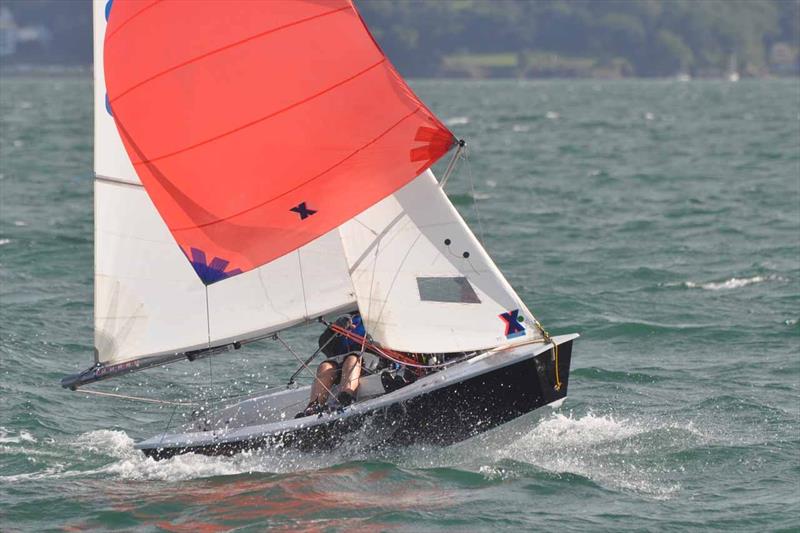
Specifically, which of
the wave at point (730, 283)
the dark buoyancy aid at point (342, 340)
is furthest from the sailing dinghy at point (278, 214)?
the wave at point (730, 283)

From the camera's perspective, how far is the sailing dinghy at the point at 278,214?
13.8 meters

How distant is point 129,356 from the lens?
1438 centimetres

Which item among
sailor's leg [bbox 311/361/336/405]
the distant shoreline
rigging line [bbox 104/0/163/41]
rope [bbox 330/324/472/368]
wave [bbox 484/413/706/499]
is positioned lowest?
wave [bbox 484/413/706/499]

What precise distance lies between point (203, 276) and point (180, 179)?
0.96 m

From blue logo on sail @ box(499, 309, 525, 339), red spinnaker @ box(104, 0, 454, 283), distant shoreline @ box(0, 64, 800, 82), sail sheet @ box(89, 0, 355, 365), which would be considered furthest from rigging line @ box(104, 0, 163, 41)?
distant shoreline @ box(0, 64, 800, 82)

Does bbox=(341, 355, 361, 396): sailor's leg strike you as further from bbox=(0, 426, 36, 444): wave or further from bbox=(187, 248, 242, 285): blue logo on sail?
bbox=(0, 426, 36, 444): wave

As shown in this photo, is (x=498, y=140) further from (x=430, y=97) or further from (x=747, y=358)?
(x=430, y=97)

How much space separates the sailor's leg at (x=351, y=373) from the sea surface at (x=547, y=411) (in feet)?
2.16

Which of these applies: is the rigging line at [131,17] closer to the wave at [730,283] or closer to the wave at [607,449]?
the wave at [607,449]

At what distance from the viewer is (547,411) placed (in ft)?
46.5

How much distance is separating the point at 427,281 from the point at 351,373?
1.19 m

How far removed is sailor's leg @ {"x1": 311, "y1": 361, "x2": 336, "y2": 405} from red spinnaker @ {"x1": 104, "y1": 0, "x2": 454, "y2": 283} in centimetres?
136

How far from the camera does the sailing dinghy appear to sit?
1377 cm

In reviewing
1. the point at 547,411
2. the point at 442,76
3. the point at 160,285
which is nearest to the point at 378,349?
the point at 547,411
